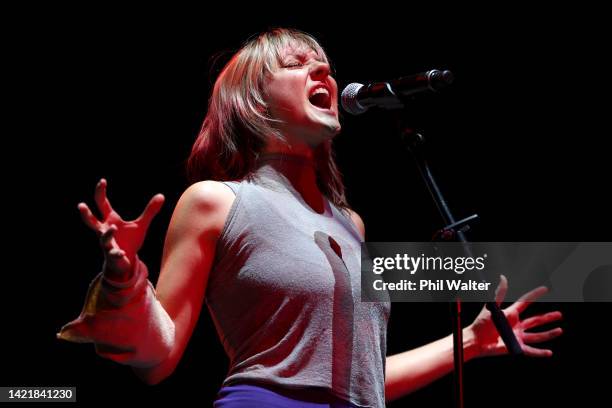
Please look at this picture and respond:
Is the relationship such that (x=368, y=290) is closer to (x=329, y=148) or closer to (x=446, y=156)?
(x=329, y=148)

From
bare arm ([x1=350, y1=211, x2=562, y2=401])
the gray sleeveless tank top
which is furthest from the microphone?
bare arm ([x1=350, y1=211, x2=562, y2=401])

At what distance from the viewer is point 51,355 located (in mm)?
2414

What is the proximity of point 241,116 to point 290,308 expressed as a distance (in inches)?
22.5

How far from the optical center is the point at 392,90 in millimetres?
1615

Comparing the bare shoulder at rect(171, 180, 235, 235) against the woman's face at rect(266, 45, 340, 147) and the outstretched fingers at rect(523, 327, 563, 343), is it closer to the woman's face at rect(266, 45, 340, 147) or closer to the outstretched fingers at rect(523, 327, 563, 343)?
the woman's face at rect(266, 45, 340, 147)

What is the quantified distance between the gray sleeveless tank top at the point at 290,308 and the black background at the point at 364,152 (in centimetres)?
80

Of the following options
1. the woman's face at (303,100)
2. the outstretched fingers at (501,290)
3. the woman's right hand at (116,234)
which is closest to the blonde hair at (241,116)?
the woman's face at (303,100)

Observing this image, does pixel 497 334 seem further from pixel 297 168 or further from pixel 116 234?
pixel 116 234

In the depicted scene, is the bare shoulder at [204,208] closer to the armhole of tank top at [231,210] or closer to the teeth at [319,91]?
the armhole of tank top at [231,210]

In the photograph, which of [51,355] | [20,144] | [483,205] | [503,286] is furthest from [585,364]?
[20,144]

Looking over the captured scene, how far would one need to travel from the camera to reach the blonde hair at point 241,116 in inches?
72.9

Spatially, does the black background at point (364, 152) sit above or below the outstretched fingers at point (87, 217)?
above

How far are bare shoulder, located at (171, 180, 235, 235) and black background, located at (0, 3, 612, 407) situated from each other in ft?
2.26

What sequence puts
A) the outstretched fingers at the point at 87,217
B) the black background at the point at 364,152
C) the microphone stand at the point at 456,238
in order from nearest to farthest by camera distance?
the outstretched fingers at the point at 87,217, the microphone stand at the point at 456,238, the black background at the point at 364,152
